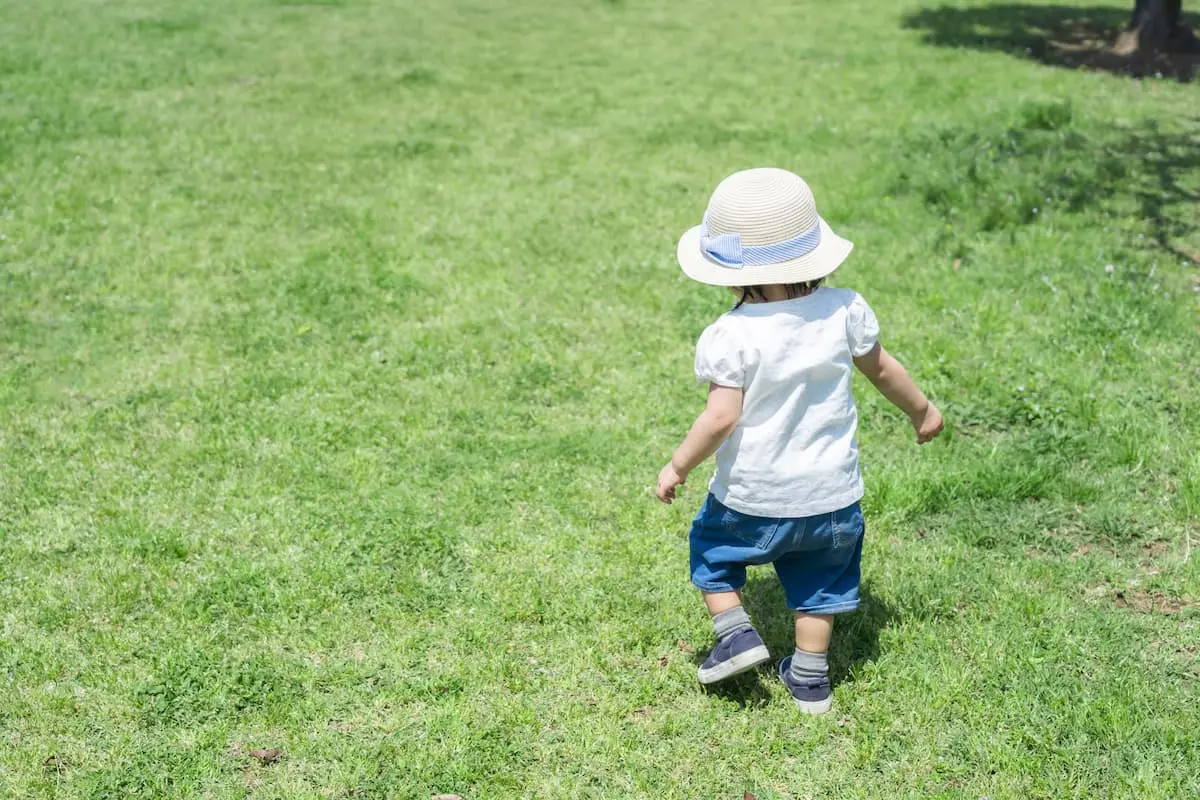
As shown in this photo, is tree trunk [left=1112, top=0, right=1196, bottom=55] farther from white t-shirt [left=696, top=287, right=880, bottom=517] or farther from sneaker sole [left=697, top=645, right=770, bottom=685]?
sneaker sole [left=697, top=645, right=770, bottom=685]

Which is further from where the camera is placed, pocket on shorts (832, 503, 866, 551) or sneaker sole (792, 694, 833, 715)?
sneaker sole (792, 694, 833, 715)

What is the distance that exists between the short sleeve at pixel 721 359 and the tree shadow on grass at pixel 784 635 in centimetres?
117

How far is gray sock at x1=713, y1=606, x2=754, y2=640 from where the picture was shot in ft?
12.6

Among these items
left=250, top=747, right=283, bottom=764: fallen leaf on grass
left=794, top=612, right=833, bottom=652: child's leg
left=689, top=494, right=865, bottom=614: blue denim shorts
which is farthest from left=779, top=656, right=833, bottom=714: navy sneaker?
left=250, top=747, right=283, bottom=764: fallen leaf on grass

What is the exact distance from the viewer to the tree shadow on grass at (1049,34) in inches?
512

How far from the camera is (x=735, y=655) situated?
3793mm

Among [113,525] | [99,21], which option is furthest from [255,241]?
[99,21]

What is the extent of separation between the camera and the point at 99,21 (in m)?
14.9

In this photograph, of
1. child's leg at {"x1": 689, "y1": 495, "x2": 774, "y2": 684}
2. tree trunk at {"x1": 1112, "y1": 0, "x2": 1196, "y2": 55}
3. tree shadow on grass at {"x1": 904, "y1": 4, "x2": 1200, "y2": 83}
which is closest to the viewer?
child's leg at {"x1": 689, "y1": 495, "x2": 774, "y2": 684}

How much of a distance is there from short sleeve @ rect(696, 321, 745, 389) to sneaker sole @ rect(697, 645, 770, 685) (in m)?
0.90

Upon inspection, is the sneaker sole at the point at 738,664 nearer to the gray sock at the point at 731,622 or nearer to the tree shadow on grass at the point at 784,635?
the gray sock at the point at 731,622

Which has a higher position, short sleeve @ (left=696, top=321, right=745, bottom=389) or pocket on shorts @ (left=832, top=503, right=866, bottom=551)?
short sleeve @ (left=696, top=321, right=745, bottom=389)

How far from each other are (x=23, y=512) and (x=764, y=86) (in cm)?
945

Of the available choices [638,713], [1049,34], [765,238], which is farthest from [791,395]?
[1049,34]
